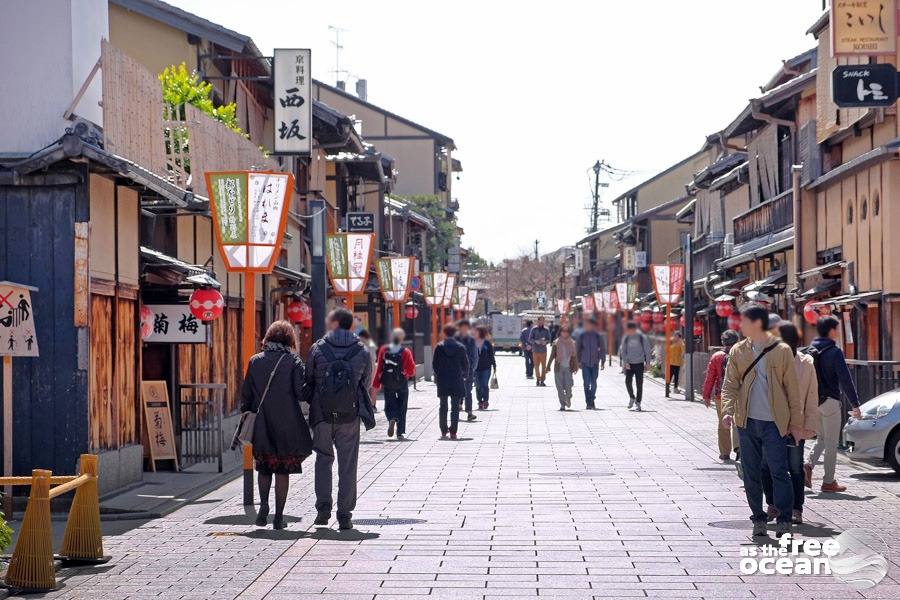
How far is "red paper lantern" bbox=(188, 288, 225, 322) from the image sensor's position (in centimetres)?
1725

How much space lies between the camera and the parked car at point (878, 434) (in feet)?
50.9

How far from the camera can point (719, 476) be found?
15430 millimetres

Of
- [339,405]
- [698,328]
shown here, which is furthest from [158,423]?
[698,328]

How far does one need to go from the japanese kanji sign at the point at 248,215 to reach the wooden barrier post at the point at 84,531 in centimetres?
564

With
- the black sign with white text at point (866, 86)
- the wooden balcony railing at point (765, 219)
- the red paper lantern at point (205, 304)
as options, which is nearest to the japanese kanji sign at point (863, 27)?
the black sign with white text at point (866, 86)

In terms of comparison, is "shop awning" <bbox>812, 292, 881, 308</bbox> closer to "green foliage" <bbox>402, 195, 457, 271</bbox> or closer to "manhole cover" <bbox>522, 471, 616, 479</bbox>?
"manhole cover" <bbox>522, 471, 616, 479</bbox>

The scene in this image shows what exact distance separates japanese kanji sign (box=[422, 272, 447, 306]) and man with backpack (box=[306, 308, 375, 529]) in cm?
3242

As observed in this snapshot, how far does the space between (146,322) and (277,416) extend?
637 cm

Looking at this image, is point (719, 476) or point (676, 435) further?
point (676, 435)

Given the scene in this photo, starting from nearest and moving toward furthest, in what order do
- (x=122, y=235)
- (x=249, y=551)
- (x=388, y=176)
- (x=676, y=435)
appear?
(x=249, y=551)
(x=122, y=235)
(x=676, y=435)
(x=388, y=176)

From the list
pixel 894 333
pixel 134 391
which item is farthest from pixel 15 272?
pixel 894 333

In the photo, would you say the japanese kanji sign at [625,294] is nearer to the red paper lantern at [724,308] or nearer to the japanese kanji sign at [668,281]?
the japanese kanji sign at [668,281]

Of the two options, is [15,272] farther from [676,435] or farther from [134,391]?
[676,435]

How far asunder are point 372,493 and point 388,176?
120 ft
